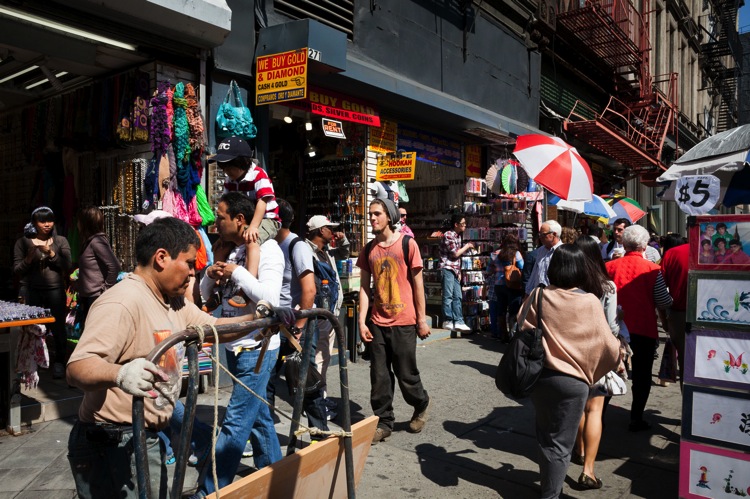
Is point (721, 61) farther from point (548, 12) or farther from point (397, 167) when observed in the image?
point (397, 167)

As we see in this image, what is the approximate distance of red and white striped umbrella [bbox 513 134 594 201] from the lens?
23.0 ft

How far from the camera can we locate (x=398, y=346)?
521cm

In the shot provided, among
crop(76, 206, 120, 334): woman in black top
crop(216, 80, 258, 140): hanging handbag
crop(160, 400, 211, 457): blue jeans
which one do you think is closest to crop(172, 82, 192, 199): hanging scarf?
crop(216, 80, 258, 140): hanging handbag

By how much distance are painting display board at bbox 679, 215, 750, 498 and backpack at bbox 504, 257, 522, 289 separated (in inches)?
229

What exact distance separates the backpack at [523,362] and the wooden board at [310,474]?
1.08m

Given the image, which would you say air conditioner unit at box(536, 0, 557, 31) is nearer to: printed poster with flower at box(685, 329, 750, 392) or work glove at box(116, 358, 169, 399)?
printed poster with flower at box(685, 329, 750, 392)

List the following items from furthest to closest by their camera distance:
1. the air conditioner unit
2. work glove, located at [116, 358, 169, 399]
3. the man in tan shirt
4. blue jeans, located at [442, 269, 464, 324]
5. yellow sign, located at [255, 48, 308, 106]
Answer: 1. the air conditioner unit
2. blue jeans, located at [442, 269, 464, 324]
3. yellow sign, located at [255, 48, 308, 106]
4. the man in tan shirt
5. work glove, located at [116, 358, 169, 399]

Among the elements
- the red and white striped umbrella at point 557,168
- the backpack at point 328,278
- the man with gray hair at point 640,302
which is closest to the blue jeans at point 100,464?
the backpack at point 328,278

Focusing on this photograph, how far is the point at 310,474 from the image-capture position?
2.64m

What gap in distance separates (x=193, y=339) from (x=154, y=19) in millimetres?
5190

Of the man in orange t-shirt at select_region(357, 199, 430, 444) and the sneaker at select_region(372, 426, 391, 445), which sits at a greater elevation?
the man in orange t-shirt at select_region(357, 199, 430, 444)

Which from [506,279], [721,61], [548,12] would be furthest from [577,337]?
[721,61]

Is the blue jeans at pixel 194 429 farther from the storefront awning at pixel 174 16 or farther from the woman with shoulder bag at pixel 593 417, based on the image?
the storefront awning at pixel 174 16

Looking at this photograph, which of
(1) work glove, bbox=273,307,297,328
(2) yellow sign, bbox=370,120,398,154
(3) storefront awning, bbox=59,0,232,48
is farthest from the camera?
(2) yellow sign, bbox=370,120,398,154
